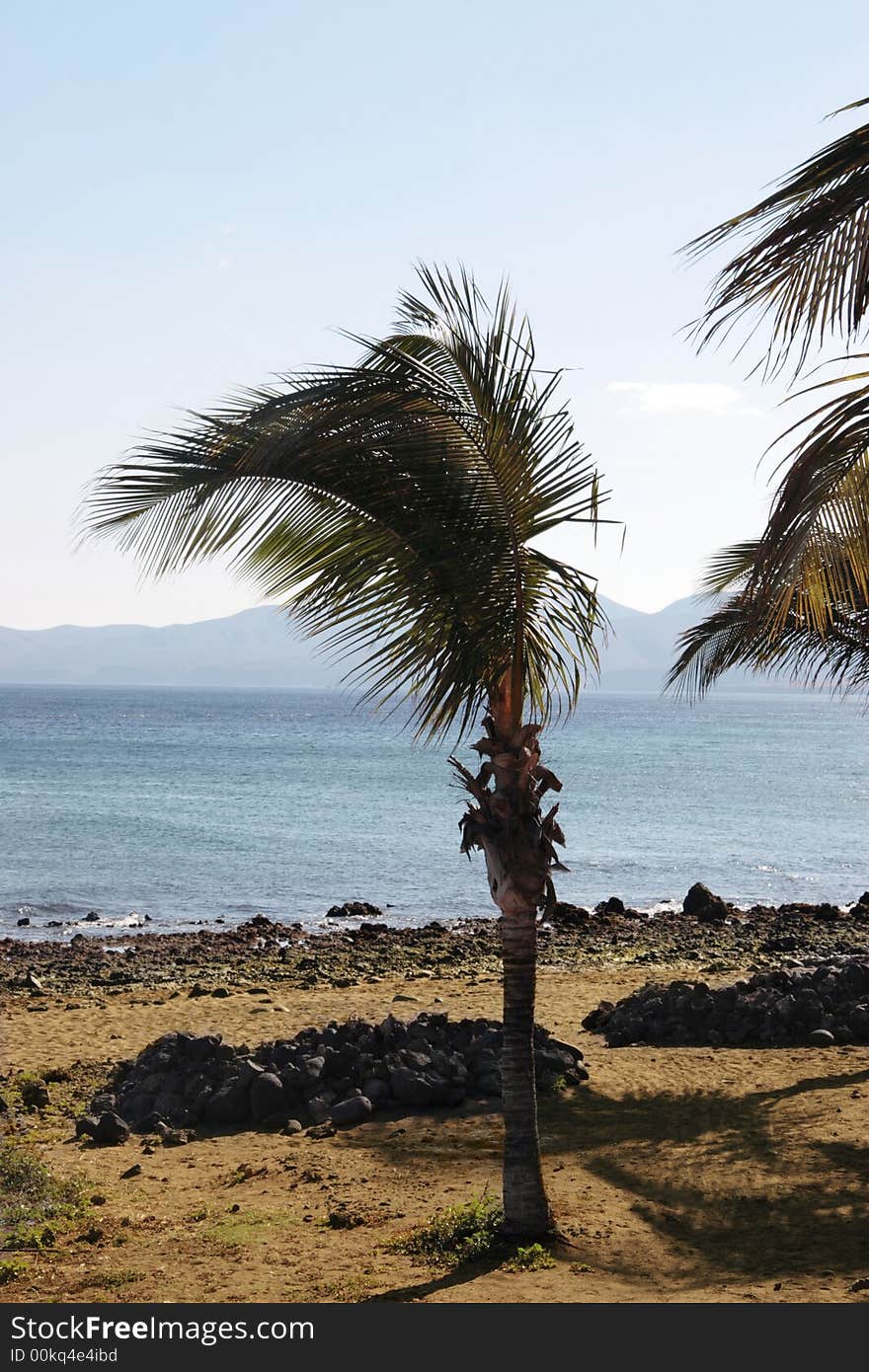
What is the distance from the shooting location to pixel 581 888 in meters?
34.7

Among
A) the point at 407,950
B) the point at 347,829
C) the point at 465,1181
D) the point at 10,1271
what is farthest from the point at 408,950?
the point at 347,829

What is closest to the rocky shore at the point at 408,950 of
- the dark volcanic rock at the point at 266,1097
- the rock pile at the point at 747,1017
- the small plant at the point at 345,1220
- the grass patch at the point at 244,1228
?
the rock pile at the point at 747,1017

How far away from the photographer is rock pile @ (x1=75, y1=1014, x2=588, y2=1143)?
36.6 feet

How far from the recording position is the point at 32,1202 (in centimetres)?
870

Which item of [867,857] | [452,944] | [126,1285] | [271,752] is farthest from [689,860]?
[271,752]

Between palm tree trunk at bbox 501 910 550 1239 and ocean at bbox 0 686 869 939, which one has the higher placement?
palm tree trunk at bbox 501 910 550 1239

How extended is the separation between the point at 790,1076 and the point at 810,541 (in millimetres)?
8035

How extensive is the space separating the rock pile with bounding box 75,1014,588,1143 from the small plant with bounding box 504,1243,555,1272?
3656mm

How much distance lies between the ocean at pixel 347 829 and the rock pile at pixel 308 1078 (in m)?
3.14

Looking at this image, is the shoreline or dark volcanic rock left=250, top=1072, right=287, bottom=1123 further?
the shoreline

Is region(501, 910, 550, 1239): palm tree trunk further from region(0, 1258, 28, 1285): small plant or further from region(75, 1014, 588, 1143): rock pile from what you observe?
region(75, 1014, 588, 1143): rock pile

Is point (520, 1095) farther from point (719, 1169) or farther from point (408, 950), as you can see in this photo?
point (408, 950)

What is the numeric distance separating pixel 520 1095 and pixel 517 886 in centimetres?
141

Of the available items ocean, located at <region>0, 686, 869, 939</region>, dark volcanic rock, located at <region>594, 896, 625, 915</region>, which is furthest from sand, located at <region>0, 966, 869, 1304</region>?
dark volcanic rock, located at <region>594, 896, 625, 915</region>
